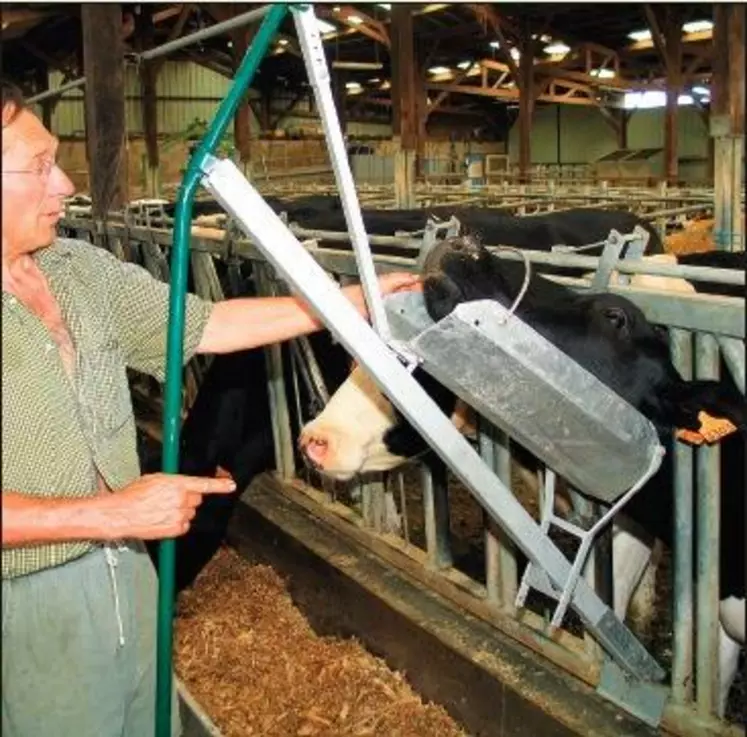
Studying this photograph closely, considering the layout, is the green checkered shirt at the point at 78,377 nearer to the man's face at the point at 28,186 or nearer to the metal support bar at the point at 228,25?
the man's face at the point at 28,186

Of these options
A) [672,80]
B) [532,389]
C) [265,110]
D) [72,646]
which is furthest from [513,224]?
[265,110]

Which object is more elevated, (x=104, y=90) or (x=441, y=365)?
(x=104, y=90)

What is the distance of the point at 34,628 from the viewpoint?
1881 mm

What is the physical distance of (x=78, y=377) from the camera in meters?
1.91

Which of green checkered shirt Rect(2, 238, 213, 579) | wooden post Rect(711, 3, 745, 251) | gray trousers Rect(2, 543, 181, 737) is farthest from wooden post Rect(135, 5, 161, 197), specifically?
gray trousers Rect(2, 543, 181, 737)

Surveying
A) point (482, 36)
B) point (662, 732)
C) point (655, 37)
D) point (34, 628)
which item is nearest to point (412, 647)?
point (662, 732)

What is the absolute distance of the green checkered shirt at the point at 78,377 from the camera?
178 cm

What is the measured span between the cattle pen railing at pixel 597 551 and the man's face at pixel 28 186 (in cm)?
139

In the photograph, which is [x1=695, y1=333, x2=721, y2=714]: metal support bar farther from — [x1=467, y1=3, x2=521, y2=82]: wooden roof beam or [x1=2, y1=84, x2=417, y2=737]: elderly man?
[x1=467, y1=3, x2=521, y2=82]: wooden roof beam

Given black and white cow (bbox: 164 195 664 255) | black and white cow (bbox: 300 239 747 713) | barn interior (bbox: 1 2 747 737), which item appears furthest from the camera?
black and white cow (bbox: 164 195 664 255)

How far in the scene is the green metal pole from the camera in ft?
5.54

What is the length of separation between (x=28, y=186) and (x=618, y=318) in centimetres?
134

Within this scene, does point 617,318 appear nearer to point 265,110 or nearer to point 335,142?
point 335,142

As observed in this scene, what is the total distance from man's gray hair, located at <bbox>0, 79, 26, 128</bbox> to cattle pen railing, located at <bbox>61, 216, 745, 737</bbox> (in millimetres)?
1465
